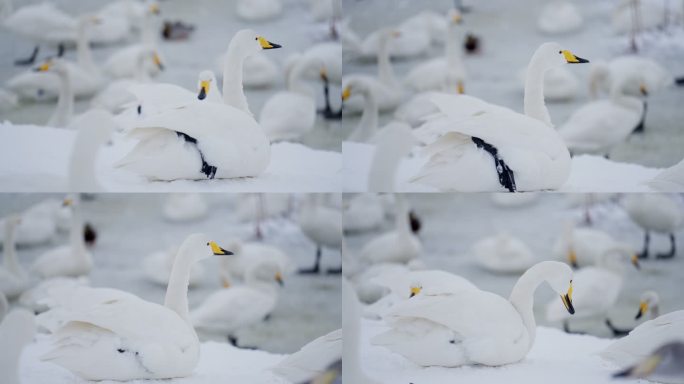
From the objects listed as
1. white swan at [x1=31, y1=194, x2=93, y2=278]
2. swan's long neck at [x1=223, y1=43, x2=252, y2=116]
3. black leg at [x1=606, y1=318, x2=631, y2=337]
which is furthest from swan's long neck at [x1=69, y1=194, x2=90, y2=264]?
black leg at [x1=606, y1=318, x2=631, y2=337]

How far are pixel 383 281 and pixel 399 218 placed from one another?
0.22 m

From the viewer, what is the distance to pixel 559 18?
326 centimetres

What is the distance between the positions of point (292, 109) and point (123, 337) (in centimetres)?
93

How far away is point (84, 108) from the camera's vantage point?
3.30 meters

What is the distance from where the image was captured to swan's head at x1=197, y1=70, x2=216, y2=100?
3244mm

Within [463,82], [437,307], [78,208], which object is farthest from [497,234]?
[78,208]

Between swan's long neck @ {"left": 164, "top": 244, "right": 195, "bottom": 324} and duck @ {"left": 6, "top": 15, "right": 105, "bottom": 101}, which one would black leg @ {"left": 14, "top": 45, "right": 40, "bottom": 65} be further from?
swan's long neck @ {"left": 164, "top": 244, "right": 195, "bottom": 324}

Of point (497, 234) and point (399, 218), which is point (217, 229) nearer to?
point (399, 218)

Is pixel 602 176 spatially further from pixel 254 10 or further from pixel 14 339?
pixel 14 339

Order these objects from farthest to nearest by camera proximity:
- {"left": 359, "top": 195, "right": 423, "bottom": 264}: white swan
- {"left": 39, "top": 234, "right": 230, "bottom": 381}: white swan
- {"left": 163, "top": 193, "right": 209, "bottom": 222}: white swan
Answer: {"left": 359, "top": 195, "right": 423, "bottom": 264}: white swan, {"left": 163, "top": 193, "right": 209, "bottom": 222}: white swan, {"left": 39, "top": 234, "right": 230, "bottom": 381}: white swan

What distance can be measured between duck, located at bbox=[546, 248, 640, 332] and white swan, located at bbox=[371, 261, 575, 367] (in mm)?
55

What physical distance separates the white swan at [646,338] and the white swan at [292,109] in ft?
4.17

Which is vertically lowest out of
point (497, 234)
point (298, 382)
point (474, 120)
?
point (298, 382)

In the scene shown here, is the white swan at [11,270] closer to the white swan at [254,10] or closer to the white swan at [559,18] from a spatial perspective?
the white swan at [254,10]
